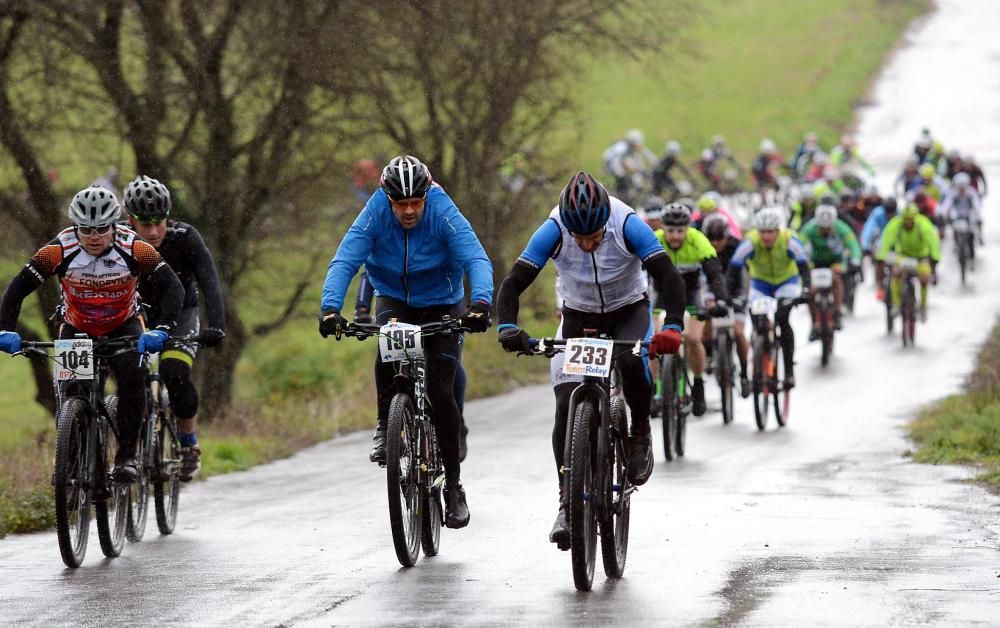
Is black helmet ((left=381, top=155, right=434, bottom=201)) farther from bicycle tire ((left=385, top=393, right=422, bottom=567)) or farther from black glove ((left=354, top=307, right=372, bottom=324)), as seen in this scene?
black glove ((left=354, top=307, right=372, bottom=324))

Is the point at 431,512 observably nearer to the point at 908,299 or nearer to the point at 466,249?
the point at 466,249

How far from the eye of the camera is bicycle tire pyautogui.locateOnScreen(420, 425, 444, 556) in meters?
8.91

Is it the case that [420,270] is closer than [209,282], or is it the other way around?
[420,270]

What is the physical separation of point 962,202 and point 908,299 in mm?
8895

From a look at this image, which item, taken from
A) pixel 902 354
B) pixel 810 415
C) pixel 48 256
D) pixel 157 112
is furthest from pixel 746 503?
pixel 902 354

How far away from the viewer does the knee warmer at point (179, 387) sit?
10.7 meters

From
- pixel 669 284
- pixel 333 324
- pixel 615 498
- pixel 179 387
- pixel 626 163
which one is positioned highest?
pixel 626 163

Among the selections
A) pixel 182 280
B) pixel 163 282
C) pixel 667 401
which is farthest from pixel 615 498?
pixel 667 401

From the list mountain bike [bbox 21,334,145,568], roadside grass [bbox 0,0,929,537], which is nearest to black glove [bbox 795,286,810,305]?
roadside grass [bbox 0,0,929,537]

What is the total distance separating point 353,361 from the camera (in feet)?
107

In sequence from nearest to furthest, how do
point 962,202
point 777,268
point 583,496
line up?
point 583,496 < point 777,268 < point 962,202

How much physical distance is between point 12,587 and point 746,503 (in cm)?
532

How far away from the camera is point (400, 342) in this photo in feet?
28.6

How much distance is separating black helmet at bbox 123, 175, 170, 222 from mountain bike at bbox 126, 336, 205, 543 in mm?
783
